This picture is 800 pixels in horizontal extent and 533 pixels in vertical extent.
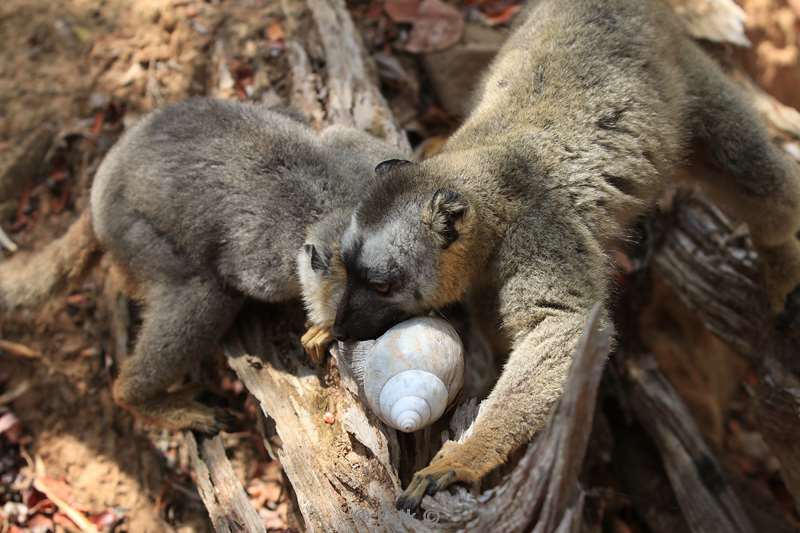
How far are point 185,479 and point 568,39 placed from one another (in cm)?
471

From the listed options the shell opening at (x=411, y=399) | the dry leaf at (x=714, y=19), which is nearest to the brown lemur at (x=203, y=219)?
the shell opening at (x=411, y=399)

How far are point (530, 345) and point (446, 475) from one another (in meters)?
1.00

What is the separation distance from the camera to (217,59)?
7.43 m

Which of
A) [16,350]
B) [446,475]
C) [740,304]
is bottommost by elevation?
[16,350]

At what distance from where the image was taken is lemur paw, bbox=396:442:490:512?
3824 mm

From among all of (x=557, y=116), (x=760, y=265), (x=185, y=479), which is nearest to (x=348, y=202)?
(x=557, y=116)

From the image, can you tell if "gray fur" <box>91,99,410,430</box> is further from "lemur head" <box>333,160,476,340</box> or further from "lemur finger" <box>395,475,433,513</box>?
"lemur finger" <box>395,475,433,513</box>

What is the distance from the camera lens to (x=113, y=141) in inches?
282

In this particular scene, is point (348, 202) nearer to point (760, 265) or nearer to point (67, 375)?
point (67, 375)

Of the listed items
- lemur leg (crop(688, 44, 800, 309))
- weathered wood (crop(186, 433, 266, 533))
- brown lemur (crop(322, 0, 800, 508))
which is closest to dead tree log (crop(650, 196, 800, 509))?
lemur leg (crop(688, 44, 800, 309))

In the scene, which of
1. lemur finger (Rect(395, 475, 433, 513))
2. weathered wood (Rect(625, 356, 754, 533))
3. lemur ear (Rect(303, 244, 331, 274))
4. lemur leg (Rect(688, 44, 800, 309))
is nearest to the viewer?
lemur finger (Rect(395, 475, 433, 513))

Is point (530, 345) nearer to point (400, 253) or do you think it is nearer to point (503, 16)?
point (400, 253)

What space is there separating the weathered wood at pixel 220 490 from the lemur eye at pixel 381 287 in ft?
5.77

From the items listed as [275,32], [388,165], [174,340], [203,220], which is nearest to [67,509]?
[174,340]
